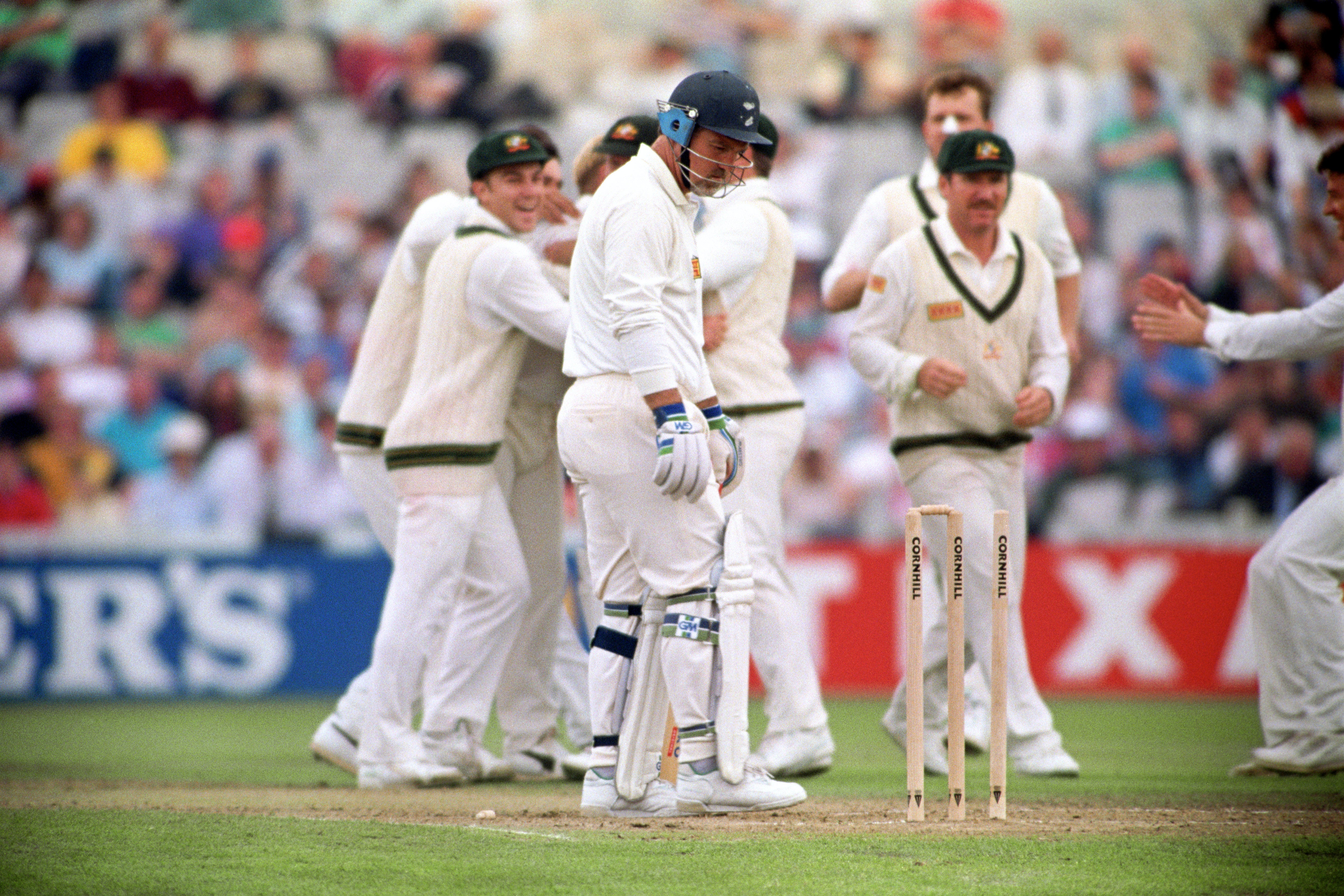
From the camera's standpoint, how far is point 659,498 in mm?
5035

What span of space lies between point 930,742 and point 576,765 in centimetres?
151

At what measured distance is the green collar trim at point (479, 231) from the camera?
659 centimetres

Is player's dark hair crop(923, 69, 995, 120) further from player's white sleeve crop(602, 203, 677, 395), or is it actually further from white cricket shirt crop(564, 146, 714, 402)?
player's white sleeve crop(602, 203, 677, 395)

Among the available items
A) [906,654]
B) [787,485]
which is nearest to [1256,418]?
[787,485]

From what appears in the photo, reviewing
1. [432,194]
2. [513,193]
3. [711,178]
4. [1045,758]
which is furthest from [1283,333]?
[432,194]

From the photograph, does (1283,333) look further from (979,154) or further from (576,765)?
(576,765)

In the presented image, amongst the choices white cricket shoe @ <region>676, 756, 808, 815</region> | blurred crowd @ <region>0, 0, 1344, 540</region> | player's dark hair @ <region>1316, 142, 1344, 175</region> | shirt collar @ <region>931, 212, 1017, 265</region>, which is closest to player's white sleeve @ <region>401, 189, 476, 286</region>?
shirt collar @ <region>931, 212, 1017, 265</region>

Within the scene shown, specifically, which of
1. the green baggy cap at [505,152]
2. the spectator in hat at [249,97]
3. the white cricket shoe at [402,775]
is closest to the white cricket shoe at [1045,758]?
the white cricket shoe at [402,775]

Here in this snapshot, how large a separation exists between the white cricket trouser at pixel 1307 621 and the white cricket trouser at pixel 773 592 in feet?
6.27

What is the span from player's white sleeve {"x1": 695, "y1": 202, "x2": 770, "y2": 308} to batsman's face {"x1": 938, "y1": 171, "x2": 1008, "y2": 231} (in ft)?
2.56

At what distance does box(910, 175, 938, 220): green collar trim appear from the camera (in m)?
7.11

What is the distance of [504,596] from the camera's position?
21.6ft

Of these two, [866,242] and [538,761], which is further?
[866,242]

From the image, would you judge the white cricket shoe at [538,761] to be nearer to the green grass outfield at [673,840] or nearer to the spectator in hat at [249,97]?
the green grass outfield at [673,840]
